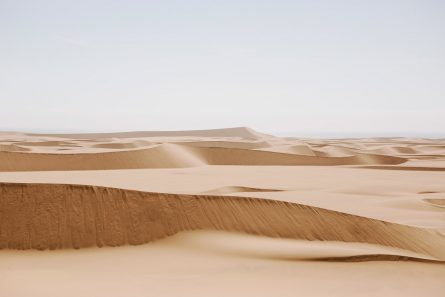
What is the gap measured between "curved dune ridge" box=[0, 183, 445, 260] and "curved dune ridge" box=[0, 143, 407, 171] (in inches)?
443

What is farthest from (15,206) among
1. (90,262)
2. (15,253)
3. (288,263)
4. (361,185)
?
(361,185)

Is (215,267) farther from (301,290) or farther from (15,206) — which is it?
(15,206)

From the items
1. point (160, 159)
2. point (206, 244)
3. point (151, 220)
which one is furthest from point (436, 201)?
point (160, 159)

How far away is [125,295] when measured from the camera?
16.7ft

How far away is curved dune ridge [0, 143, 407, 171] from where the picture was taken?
18625 mm

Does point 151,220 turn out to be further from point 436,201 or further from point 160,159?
point 160,159

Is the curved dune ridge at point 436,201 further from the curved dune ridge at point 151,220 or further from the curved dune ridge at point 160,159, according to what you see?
the curved dune ridge at point 160,159

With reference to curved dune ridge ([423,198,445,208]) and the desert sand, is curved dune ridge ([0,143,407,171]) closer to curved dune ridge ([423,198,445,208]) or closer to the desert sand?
the desert sand

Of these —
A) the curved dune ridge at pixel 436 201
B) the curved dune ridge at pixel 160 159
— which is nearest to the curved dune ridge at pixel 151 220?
the curved dune ridge at pixel 436 201

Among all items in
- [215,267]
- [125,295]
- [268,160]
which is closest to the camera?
[125,295]

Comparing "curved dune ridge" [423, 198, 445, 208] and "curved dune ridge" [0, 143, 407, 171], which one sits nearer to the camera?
"curved dune ridge" [423, 198, 445, 208]

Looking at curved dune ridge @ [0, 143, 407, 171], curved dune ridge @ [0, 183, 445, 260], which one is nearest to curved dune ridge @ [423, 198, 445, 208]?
curved dune ridge @ [0, 183, 445, 260]

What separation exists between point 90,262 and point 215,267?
194 centimetres

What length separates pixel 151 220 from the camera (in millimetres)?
8023
